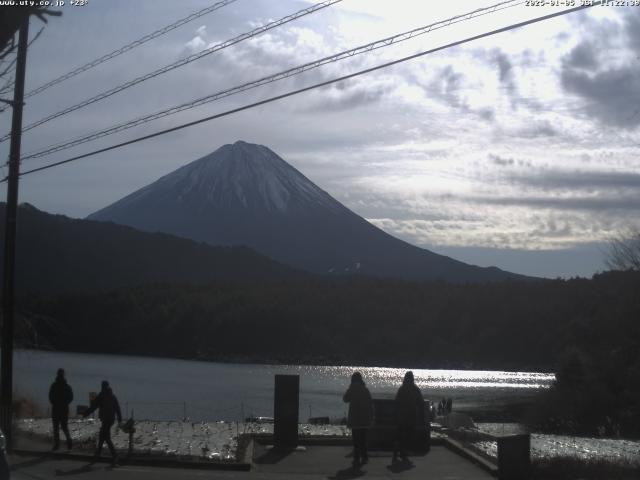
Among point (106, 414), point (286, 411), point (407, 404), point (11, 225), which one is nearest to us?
point (407, 404)

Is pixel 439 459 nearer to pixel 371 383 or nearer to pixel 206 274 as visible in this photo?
pixel 371 383

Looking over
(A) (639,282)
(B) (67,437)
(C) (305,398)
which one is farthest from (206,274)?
(B) (67,437)

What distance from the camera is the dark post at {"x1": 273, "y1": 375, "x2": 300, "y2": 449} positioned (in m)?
16.5

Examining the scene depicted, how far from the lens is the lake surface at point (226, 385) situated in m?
52.6

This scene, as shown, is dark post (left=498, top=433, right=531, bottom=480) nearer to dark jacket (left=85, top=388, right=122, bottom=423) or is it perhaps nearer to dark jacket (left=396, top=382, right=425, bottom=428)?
dark jacket (left=396, top=382, right=425, bottom=428)

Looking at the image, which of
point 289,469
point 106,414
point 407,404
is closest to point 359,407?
point 407,404

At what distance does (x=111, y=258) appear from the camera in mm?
172000

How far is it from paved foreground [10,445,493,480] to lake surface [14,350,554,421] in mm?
22864

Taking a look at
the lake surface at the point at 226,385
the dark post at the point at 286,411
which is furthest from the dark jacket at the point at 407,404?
the lake surface at the point at 226,385

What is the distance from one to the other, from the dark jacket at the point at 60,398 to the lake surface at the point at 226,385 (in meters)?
21.4

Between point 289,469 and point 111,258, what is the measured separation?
161214mm

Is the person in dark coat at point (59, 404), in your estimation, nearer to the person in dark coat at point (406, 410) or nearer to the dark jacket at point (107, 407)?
the dark jacket at point (107, 407)

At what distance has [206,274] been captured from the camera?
184375mm

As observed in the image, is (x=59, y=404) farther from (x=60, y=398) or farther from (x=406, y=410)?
(x=406, y=410)
